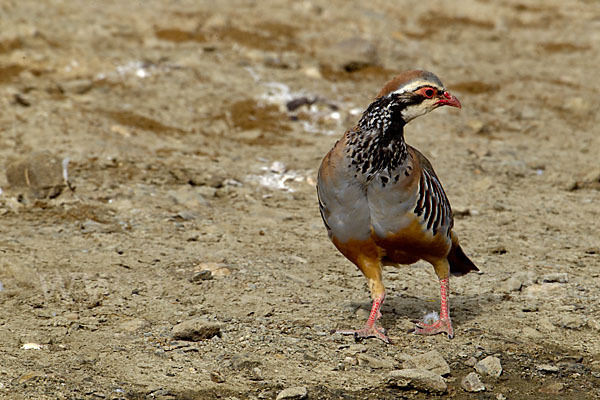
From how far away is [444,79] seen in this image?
11320mm

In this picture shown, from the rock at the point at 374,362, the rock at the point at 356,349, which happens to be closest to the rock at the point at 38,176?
the rock at the point at 356,349

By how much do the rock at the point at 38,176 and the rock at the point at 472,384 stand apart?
13.3 feet

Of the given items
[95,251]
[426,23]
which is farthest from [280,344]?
[426,23]

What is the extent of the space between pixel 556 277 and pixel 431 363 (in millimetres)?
1781

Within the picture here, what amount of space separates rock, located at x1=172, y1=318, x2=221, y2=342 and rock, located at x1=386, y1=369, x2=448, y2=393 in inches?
42.3

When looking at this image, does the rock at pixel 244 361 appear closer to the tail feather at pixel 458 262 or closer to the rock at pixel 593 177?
the tail feather at pixel 458 262

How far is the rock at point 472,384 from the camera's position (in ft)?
14.6

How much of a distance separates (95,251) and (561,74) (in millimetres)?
8002

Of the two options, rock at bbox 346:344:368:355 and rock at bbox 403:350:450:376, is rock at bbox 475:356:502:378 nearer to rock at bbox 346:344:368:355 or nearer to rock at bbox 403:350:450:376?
rock at bbox 403:350:450:376

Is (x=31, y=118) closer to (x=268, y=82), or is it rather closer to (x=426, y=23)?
(x=268, y=82)

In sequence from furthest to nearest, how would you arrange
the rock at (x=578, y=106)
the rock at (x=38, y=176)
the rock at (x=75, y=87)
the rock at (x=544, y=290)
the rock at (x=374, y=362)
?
the rock at (x=578, y=106) < the rock at (x=75, y=87) < the rock at (x=38, y=176) < the rock at (x=544, y=290) < the rock at (x=374, y=362)

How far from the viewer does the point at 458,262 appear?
17.3 feet

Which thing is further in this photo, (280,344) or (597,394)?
(280,344)

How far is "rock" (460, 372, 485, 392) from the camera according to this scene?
4.45 meters
